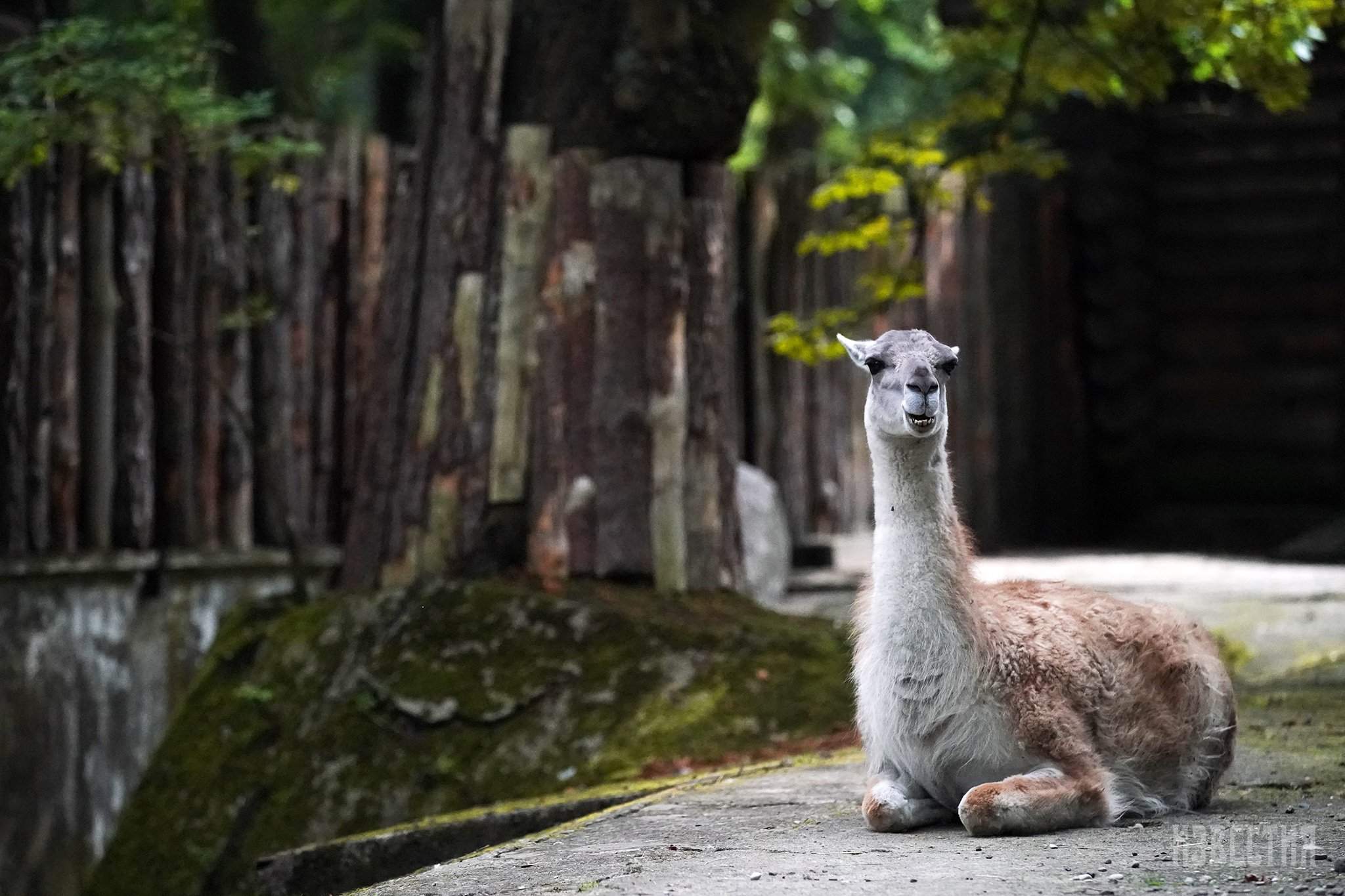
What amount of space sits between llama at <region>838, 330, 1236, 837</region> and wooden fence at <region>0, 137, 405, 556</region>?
13.9 ft

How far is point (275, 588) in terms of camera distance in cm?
979

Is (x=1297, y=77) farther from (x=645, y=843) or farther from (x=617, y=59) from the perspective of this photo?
(x=645, y=843)

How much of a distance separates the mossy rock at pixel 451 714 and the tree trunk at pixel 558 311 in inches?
12.5

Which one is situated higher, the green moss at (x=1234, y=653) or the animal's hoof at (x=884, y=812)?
the animal's hoof at (x=884, y=812)

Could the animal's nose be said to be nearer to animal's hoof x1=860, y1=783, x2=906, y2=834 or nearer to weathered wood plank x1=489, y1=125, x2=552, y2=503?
animal's hoof x1=860, y1=783, x2=906, y2=834

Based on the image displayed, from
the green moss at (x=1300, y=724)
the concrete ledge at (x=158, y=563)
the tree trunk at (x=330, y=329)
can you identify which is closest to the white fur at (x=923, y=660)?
the green moss at (x=1300, y=724)

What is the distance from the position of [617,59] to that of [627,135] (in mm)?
334

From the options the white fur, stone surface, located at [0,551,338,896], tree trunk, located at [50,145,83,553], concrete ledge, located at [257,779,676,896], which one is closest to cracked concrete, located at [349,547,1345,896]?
the white fur

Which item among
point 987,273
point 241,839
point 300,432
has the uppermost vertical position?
point 987,273

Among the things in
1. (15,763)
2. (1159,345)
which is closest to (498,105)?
(15,763)

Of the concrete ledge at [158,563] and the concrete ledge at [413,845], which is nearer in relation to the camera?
the concrete ledge at [413,845]

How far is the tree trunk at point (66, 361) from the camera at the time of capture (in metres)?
8.26

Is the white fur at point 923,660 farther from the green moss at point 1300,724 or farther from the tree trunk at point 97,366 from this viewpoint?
the tree trunk at point 97,366

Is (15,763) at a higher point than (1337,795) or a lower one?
lower
